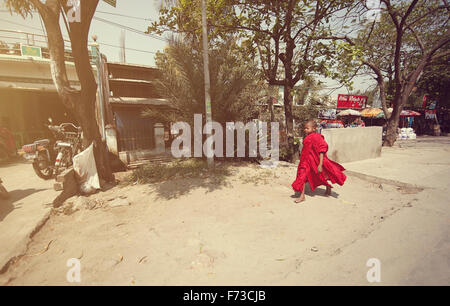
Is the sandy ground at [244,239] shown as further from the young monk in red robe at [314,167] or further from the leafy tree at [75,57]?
the leafy tree at [75,57]

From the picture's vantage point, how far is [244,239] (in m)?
2.87

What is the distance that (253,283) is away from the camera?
2049 millimetres

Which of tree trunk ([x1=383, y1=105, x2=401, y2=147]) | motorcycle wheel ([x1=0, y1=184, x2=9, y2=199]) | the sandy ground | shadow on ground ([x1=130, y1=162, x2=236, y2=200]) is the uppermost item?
tree trunk ([x1=383, y1=105, x2=401, y2=147])

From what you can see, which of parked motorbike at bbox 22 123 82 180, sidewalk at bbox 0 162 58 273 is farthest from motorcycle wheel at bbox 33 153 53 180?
sidewalk at bbox 0 162 58 273

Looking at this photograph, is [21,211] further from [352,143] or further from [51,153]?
[352,143]

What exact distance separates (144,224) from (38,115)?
14570mm

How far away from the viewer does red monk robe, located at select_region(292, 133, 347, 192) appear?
410 centimetres

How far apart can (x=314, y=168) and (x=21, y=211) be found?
5.51 metres

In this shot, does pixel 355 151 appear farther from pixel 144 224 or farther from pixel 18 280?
pixel 18 280

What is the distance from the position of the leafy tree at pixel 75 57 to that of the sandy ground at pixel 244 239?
75.9 inches

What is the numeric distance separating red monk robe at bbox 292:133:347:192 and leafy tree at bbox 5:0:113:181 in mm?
5063


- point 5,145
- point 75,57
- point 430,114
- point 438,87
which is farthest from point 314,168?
point 438,87

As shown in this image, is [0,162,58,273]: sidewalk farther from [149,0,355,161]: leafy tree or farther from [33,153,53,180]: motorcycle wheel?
[149,0,355,161]: leafy tree
